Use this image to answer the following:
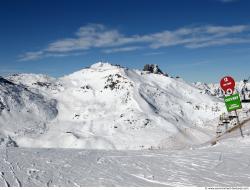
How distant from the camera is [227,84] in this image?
2028 centimetres

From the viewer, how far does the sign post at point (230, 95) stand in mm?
19659

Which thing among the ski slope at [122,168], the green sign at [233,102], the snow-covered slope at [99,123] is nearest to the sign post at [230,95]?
the green sign at [233,102]

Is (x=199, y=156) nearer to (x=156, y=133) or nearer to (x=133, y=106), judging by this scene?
(x=156, y=133)

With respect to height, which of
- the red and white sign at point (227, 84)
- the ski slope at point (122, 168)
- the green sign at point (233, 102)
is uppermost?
the red and white sign at point (227, 84)

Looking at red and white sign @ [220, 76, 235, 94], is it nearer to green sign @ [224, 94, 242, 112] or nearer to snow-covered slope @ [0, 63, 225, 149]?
green sign @ [224, 94, 242, 112]

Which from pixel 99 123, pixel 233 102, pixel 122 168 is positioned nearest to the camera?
pixel 122 168

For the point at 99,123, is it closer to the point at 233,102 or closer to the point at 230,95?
the point at 230,95

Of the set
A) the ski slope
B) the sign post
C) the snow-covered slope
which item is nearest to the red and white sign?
the sign post

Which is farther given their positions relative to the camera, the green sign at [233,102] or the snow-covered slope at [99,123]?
the snow-covered slope at [99,123]

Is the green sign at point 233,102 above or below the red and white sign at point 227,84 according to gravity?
below

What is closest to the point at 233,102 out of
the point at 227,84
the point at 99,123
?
the point at 227,84

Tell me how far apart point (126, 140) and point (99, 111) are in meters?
46.7

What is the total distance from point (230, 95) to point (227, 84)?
70 centimetres

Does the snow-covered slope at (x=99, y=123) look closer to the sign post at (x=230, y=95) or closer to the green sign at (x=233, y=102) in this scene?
the sign post at (x=230, y=95)
